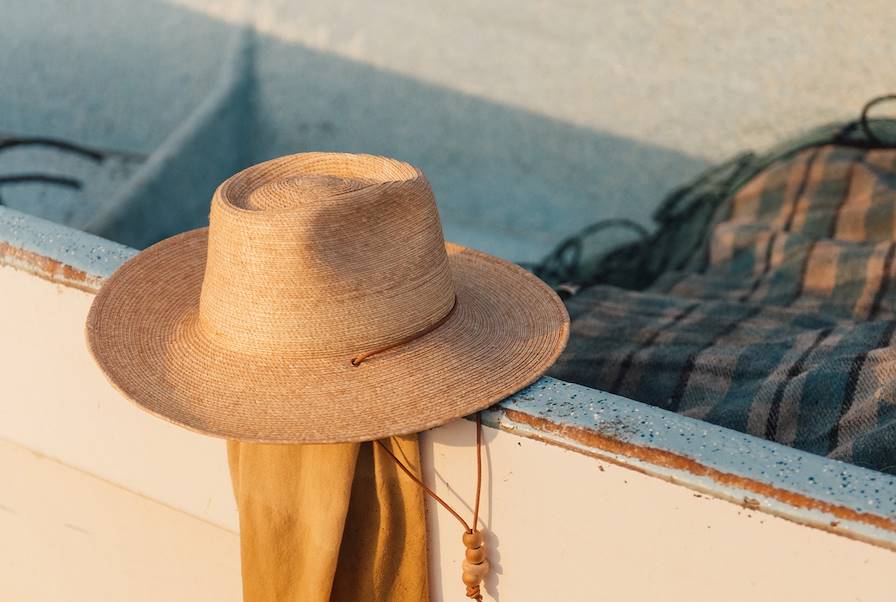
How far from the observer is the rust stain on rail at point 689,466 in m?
0.87

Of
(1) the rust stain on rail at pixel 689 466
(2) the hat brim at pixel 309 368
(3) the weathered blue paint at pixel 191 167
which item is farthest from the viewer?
(3) the weathered blue paint at pixel 191 167

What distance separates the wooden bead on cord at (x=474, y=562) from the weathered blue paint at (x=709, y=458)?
0.43 feet

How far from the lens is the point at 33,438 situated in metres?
1.44

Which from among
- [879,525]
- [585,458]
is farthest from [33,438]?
[879,525]

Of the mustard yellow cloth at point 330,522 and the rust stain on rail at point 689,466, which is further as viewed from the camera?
the mustard yellow cloth at point 330,522

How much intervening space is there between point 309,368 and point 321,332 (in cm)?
4

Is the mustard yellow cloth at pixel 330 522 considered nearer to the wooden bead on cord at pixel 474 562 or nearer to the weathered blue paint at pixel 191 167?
the wooden bead on cord at pixel 474 562

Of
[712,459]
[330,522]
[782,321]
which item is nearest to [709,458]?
[712,459]

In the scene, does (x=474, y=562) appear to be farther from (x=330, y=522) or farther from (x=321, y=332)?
(x=321, y=332)

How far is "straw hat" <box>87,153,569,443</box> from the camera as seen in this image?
104 centimetres

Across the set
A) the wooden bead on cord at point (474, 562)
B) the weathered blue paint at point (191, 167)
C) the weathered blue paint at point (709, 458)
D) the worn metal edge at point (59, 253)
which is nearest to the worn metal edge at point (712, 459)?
the weathered blue paint at point (709, 458)

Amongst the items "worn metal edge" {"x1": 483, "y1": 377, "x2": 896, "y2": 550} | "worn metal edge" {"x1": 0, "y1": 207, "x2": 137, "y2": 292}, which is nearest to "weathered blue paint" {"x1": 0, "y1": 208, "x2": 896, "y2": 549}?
"worn metal edge" {"x1": 483, "y1": 377, "x2": 896, "y2": 550}

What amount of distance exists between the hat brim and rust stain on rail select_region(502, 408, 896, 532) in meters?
0.06

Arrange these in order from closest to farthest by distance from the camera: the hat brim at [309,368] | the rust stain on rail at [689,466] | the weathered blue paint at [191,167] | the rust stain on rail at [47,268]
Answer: the rust stain on rail at [689,466], the hat brim at [309,368], the rust stain on rail at [47,268], the weathered blue paint at [191,167]
